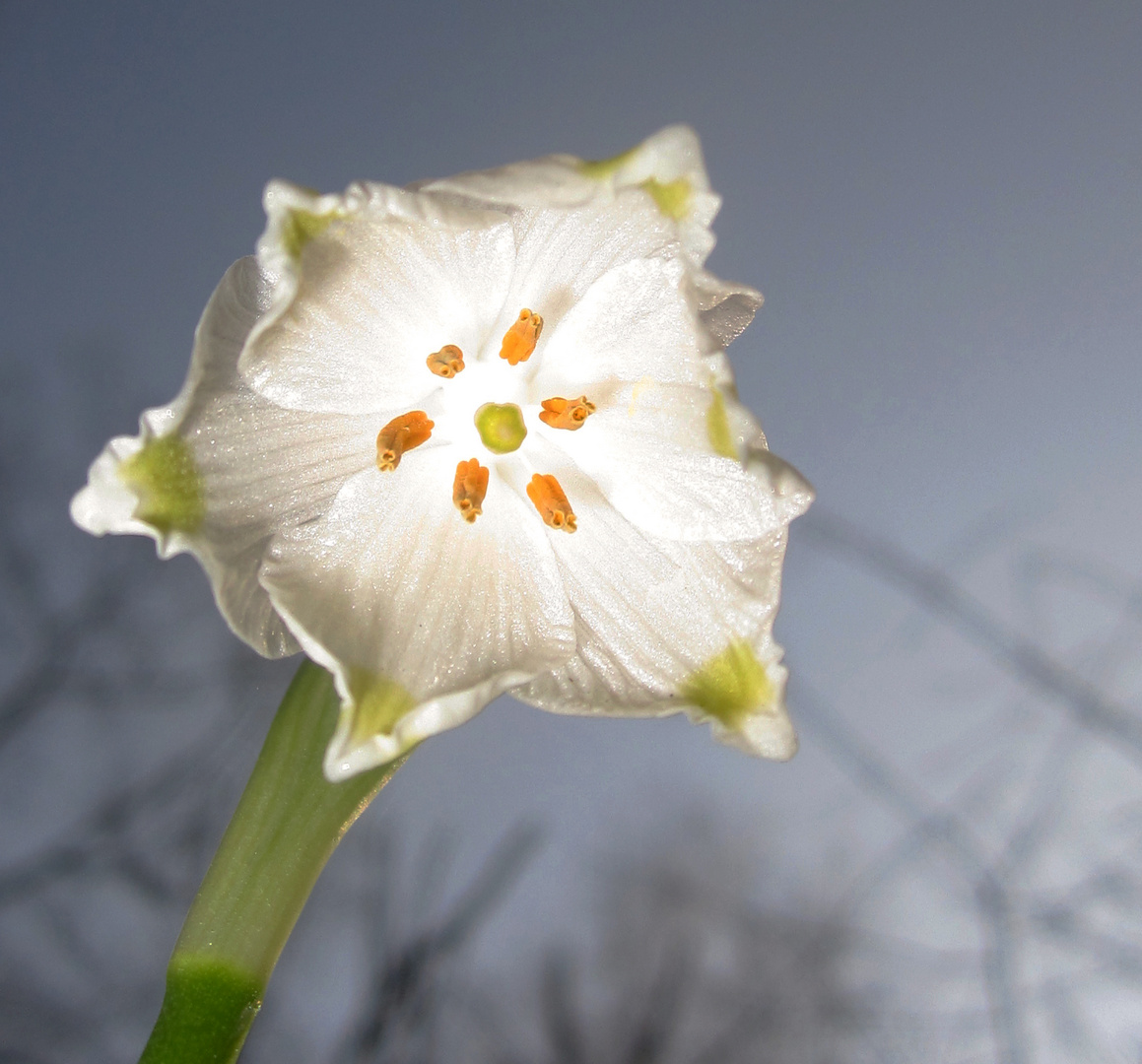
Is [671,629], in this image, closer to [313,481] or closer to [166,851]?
[313,481]

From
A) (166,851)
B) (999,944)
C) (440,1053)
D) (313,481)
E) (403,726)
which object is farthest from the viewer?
(440,1053)

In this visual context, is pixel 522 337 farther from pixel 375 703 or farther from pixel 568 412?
pixel 375 703

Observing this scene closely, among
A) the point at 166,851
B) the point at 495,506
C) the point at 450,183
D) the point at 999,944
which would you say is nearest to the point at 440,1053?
the point at 166,851

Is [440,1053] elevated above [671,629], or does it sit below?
below

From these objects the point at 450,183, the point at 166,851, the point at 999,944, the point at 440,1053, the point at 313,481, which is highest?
the point at 450,183

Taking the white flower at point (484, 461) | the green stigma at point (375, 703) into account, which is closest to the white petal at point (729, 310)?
the white flower at point (484, 461)

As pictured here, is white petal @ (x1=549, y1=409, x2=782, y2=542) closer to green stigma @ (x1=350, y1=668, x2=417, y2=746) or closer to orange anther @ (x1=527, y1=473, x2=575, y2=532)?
orange anther @ (x1=527, y1=473, x2=575, y2=532)

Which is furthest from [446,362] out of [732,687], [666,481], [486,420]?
[732,687]
